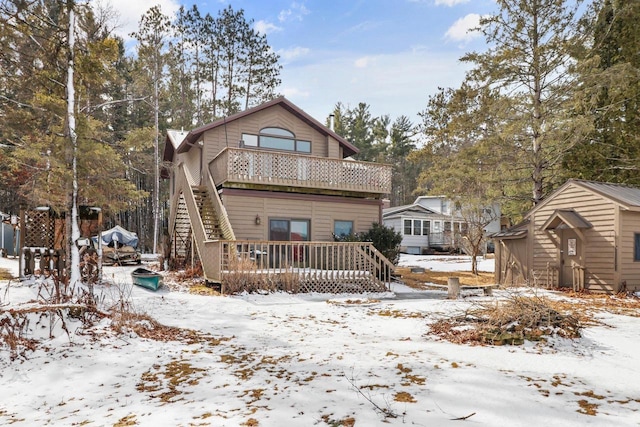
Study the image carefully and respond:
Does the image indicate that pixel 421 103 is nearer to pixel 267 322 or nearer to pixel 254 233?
pixel 254 233

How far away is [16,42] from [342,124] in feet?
159

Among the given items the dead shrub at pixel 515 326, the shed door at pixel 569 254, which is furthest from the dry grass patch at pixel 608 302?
the dead shrub at pixel 515 326

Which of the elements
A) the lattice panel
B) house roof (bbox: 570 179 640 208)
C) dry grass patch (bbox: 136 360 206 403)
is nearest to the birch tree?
the lattice panel

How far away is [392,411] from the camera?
3.52 metres

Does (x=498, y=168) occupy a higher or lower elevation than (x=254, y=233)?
higher

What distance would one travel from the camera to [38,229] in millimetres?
12422

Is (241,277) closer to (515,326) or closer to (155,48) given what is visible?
(515,326)

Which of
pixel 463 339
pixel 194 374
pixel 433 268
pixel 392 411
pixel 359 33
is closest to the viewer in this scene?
pixel 392 411

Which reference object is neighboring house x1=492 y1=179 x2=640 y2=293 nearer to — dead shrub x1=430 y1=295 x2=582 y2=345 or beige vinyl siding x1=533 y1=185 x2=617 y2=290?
beige vinyl siding x1=533 y1=185 x2=617 y2=290

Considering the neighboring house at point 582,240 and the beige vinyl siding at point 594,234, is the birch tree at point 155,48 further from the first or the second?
the beige vinyl siding at point 594,234

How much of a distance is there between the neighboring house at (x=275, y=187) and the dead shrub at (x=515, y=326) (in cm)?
713

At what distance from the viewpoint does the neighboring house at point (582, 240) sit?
500 inches

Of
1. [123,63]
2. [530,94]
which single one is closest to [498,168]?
[530,94]

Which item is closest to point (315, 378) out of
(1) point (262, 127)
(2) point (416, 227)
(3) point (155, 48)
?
(1) point (262, 127)
